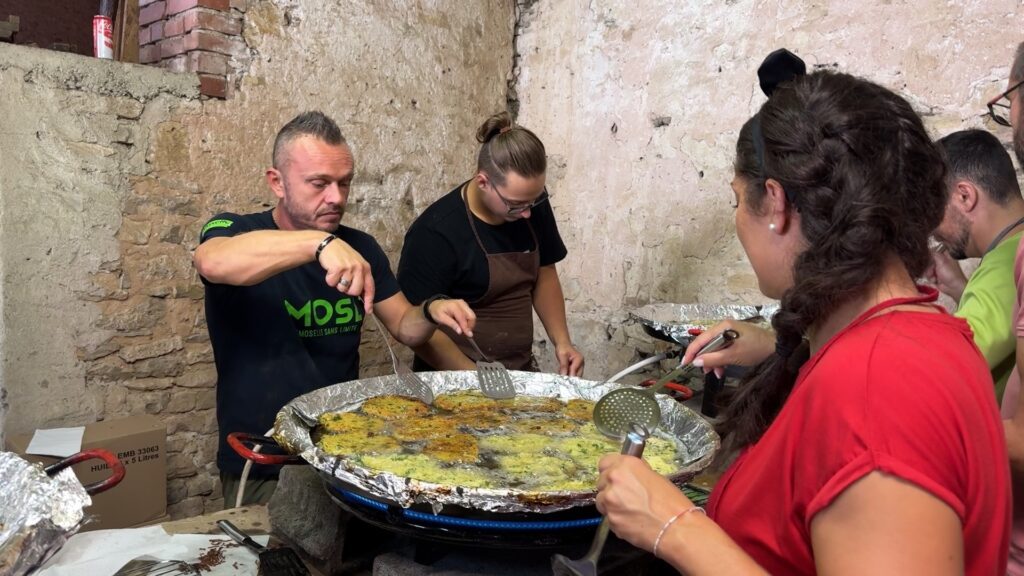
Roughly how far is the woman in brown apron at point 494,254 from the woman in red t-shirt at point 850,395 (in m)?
1.67

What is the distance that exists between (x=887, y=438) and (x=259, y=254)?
5.49 ft

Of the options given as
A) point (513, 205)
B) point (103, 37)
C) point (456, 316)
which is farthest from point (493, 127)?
point (103, 37)

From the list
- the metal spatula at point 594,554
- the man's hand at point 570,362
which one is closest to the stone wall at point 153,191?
the man's hand at point 570,362

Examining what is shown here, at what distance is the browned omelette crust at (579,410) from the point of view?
218 cm

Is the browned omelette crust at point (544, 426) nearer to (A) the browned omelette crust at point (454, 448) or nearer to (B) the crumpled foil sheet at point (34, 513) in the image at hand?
(A) the browned omelette crust at point (454, 448)

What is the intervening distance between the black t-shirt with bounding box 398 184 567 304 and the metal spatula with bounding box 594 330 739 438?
1.30m

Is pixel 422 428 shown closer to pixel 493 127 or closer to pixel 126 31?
pixel 493 127

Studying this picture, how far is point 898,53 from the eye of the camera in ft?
10.2

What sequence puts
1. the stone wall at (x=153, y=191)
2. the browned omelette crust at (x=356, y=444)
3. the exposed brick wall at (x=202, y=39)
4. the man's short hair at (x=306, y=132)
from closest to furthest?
the browned omelette crust at (x=356, y=444) → the man's short hair at (x=306, y=132) → the stone wall at (x=153, y=191) → the exposed brick wall at (x=202, y=39)

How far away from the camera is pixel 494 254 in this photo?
300 centimetres

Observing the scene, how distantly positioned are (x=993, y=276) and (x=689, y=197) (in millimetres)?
1970

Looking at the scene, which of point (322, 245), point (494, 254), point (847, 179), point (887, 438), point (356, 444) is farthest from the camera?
point (494, 254)

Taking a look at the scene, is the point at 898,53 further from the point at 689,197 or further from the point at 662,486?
the point at 662,486

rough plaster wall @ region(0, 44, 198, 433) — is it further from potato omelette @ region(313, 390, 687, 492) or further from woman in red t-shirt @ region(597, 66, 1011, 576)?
woman in red t-shirt @ region(597, 66, 1011, 576)
